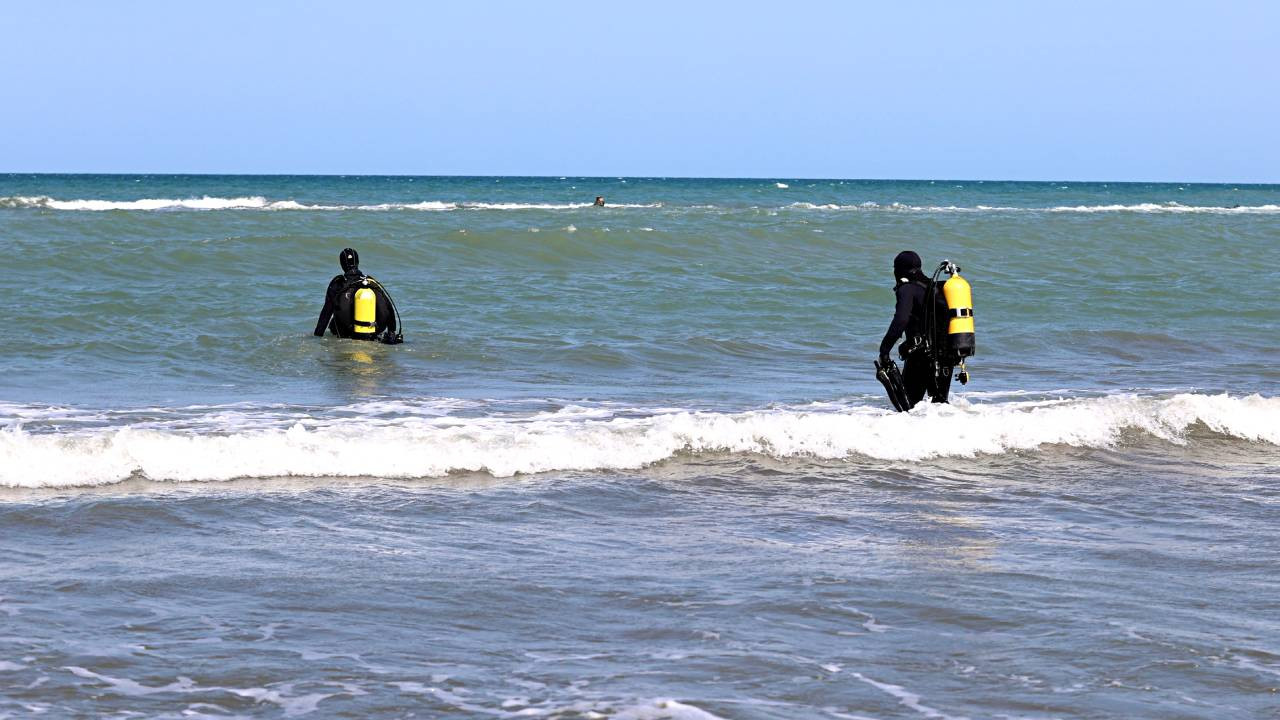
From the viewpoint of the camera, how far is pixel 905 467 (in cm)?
858

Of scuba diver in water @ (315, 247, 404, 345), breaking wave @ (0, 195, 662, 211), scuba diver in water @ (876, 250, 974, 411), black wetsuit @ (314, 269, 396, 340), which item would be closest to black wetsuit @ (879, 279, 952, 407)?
scuba diver in water @ (876, 250, 974, 411)

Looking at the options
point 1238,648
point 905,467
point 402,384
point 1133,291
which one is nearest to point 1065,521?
point 905,467

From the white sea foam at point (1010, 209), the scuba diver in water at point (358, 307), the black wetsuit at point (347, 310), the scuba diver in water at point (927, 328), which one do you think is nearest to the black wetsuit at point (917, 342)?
the scuba diver in water at point (927, 328)

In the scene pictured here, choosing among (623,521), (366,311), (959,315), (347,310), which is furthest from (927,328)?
(347,310)

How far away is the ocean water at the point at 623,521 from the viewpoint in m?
4.39

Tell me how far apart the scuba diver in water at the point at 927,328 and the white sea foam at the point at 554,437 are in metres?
0.24

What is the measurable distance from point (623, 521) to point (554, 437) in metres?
1.76

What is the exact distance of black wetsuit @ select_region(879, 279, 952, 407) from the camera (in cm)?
918

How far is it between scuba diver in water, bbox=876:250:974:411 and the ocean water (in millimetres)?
297

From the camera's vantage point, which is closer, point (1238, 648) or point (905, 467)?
point (1238, 648)

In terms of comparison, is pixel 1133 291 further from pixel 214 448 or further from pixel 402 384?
pixel 214 448

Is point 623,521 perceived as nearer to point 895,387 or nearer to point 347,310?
point 895,387

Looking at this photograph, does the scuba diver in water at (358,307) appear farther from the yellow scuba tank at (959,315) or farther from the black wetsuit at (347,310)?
the yellow scuba tank at (959,315)

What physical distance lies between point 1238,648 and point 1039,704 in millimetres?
973
